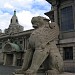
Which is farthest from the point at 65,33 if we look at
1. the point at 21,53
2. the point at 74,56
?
the point at 21,53

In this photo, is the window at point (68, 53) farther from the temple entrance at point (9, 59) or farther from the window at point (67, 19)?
the temple entrance at point (9, 59)

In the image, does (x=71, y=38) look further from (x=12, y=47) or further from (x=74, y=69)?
(x=12, y=47)

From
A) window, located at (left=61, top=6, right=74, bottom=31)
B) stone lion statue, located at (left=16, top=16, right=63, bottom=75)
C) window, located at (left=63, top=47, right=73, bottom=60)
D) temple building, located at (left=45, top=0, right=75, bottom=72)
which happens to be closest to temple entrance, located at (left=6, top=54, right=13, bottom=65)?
temple building, located at (left=45, top=0, right=75, bottom=72)

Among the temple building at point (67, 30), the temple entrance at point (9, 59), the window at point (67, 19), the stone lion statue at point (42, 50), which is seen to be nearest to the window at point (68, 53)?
the temple building at point (67, 30)

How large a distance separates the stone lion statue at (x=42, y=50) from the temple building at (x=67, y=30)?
15.7 m

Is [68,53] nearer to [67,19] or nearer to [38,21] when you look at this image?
[67,19]

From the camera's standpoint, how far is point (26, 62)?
226 inches

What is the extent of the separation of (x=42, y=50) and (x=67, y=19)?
18135 mm

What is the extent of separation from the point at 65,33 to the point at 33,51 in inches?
700

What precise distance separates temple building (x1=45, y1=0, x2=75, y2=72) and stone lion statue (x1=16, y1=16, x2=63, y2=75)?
15.7 metres

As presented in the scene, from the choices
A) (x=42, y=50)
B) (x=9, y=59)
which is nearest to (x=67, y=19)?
(x=42, y=50)

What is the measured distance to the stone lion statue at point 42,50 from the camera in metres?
5.42

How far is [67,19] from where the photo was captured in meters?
23.1

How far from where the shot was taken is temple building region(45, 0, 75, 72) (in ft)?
70.9
